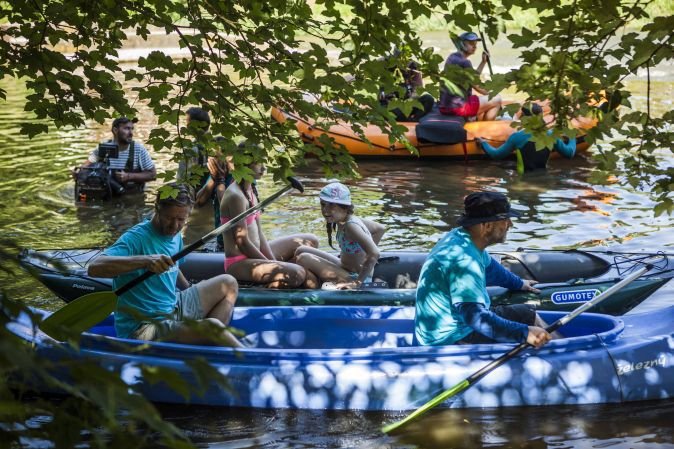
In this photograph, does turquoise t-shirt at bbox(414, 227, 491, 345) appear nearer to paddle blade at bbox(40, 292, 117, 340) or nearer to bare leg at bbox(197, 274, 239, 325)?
bare leg at bbox(197, 274, 239, 325)

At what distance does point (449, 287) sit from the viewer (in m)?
5.80

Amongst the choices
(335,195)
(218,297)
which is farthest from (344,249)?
(218,297)

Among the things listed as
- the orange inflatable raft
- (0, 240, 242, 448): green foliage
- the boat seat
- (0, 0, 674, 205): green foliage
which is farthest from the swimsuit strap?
the boat seat

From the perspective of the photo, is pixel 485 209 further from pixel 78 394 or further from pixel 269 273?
pixel 78 394

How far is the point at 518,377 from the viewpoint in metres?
6.10

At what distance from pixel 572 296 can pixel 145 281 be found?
323cm

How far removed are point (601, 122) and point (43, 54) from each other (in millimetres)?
3337

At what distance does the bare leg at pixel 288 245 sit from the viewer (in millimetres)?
8477

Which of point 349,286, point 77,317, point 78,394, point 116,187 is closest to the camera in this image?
point 78,394

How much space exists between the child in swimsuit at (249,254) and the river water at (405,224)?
1.69 metres

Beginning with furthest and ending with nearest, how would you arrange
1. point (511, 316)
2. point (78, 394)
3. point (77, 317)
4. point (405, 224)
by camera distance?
1. point (405, 224)
2. point (511, 316)
3. point (77, 317)
4. point (78, 394)

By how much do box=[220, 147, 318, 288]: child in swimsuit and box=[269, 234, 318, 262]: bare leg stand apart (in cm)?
42

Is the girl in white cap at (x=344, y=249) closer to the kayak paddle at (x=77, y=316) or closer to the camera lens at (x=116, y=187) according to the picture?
the kayak paddle at (x=77, y=316)

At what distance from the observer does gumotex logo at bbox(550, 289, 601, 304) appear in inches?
288
